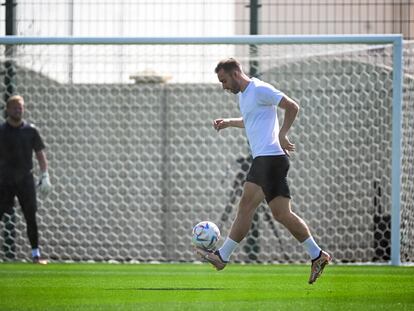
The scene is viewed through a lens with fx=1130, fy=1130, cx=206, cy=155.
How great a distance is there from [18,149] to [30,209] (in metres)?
0.70

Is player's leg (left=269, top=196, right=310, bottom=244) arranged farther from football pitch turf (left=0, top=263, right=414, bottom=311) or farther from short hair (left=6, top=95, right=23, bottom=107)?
short hair (left=6, top=95, right=23, bottom=107)

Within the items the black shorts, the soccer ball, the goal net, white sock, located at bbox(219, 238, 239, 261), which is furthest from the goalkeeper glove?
the black shorts

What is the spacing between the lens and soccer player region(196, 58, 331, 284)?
8.34 metres

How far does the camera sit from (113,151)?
13.7 metres

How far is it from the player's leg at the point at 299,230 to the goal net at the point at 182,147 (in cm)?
429

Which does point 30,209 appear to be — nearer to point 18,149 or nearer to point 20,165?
point 20,165

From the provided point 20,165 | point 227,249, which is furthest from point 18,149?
point 227,249

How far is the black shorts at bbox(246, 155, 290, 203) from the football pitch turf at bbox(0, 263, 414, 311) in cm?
71

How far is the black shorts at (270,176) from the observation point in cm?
832

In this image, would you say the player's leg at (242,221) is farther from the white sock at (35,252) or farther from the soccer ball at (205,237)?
the white sock at (35,252)

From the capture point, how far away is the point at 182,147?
13602 millimetres

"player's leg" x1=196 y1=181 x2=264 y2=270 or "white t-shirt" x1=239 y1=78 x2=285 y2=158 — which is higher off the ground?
"white t-shirt" x1=239 y1=78 x2=285 y2=158

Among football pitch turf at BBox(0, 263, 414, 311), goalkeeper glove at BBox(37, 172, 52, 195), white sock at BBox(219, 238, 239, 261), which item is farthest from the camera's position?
goalkeeper glove at BBox(37, 172, 52, 195)

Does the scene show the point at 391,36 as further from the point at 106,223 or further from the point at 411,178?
the point at 106,223
